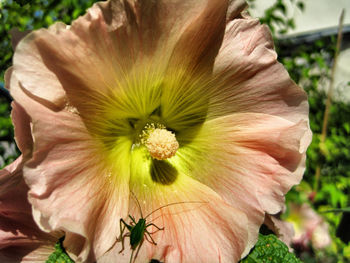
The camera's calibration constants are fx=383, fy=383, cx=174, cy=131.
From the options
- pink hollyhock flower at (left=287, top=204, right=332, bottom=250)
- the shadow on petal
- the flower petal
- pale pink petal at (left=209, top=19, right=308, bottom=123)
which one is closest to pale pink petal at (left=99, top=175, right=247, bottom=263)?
the flower petal

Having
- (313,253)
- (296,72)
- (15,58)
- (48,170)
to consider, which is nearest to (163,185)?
(48,170)

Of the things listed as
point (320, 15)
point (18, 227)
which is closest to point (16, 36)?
point (18, 227)

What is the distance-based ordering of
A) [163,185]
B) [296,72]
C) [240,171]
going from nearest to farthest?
[240,171] → [163,185] → [296,72]

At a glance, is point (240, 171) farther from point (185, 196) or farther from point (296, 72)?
point (296, 72)

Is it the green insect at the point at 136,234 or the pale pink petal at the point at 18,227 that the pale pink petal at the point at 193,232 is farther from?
the pale pink petal at the point at 18,227

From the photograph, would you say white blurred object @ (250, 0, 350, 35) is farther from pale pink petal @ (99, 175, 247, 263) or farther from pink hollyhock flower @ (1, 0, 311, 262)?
pale pink petal @ (99, 175, 247, 263)

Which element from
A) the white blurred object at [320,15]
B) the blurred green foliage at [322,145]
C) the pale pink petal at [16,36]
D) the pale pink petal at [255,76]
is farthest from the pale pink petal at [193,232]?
the white blurred object at [320,15]

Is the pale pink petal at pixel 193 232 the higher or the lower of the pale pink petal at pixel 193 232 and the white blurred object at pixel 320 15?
the higher
